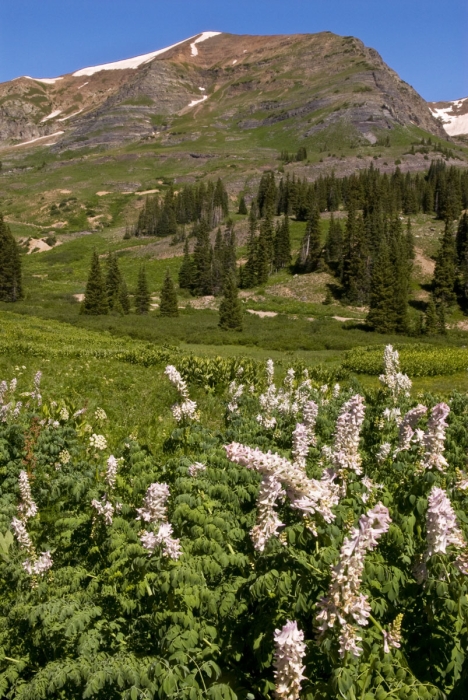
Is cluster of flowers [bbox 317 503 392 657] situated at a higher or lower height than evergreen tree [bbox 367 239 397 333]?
higher

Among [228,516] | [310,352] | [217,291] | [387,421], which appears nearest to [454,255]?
[217,291]

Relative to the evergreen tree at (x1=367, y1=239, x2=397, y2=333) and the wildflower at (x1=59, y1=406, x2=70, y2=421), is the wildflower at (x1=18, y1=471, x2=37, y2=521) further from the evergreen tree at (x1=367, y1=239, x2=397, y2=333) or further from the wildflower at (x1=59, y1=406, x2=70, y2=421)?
the evergreen tree at (x1=367, y1=239, x2=397, y2=333)

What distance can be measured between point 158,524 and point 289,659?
6.84 ft

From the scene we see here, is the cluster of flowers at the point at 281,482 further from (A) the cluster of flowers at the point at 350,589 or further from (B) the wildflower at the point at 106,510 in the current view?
(B) the wildflower at the point at 106,510

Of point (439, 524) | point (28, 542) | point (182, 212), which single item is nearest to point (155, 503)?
point (28, 542)

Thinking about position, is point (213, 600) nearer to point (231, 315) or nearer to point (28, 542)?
point (28, 542)

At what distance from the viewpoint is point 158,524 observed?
4812 millimetres

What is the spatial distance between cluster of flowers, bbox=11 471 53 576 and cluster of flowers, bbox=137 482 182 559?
4.50ft

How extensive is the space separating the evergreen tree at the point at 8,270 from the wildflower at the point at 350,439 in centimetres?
7251

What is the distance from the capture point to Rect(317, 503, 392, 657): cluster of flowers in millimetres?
3111

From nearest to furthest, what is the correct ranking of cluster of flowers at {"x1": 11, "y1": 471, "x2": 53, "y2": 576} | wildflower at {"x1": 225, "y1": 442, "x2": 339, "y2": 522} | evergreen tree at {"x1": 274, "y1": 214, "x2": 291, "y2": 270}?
wildflower at {"x1": 225, "y1": 442, "x2": 339, "y2": 522} < cluster of flowers at {"x1": 11, "y1": 471, "x2": 53, "y2": 576} < evergreen tree at {"x1": 274, "y1": 214, "x2": 291, "y2": 270}

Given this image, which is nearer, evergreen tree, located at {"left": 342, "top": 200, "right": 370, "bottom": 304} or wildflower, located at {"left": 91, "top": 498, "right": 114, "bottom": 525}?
wildflower, located at {"left": 91, "top": 498, "right": 114, "bottom": 525}

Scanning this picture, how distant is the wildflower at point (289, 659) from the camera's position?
9.84 feet

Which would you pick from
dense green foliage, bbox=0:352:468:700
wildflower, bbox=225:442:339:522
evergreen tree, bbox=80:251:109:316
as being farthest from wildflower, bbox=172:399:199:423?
evergreen tree, bbox=80:251:109:316
